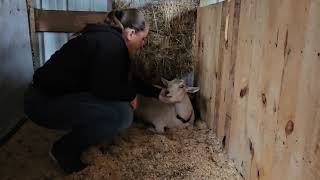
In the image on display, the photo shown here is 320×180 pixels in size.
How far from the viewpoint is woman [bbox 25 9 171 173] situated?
175cm

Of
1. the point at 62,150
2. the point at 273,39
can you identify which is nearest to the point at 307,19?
the point at 273,39

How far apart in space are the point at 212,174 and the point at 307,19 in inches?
42.6

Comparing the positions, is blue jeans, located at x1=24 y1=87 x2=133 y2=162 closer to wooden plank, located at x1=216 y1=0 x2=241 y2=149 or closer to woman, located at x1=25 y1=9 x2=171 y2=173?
woman, located at x1=25 y1=9 x2=171 y2=173

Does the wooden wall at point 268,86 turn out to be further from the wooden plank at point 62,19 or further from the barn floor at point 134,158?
the wooden plank at point 62,19

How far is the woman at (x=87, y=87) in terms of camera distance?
1.75m

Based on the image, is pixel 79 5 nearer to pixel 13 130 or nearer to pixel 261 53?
pixel 13 130

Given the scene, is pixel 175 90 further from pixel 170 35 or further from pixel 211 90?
pixel 170 35

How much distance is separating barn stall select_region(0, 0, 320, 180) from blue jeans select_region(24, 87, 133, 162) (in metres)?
0.20

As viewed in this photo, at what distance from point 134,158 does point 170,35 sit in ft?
4.87

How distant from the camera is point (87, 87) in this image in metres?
1.89

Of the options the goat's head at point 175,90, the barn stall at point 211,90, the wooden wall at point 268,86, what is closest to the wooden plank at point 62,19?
the barn stall at point 211,90

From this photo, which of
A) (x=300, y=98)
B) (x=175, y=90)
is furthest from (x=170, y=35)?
(x=300, y=98)

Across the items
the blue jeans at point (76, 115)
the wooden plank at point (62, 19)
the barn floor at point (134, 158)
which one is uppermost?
the wooden plank at point (62, 19)

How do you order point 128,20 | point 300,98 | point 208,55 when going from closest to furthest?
1. point 300,98
2. point 128,20
3. point 208,55
